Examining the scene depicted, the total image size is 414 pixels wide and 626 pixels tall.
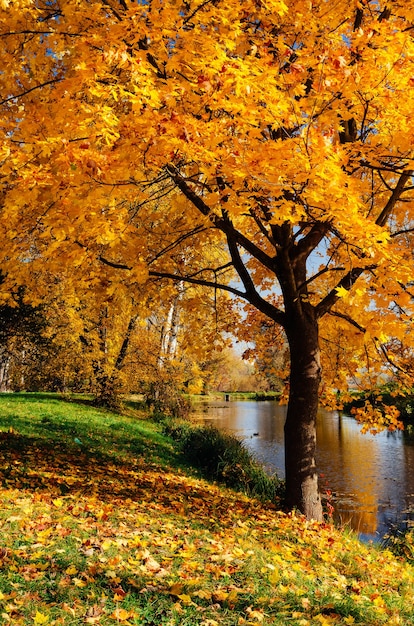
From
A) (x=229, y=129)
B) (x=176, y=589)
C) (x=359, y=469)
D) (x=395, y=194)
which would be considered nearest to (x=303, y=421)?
(x=395, y=194)

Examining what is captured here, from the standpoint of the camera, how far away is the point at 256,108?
4504 mm

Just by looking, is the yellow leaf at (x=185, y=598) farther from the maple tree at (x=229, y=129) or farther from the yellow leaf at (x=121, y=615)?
the maple tree at (x=229, y=129)

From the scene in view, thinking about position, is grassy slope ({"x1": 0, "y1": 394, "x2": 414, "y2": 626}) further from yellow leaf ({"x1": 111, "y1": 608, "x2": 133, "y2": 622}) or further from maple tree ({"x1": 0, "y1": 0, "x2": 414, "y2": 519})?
maple tree ({"x1": 0, "y1": 0, "x2": 414, "y2": 519})

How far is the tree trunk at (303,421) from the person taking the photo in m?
6.76

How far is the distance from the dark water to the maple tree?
12.8ft

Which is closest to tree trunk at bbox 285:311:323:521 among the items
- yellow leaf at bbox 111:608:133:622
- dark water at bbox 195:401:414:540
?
dark water at bbox 195:401:414:540

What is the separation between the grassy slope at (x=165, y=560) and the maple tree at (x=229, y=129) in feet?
4.95

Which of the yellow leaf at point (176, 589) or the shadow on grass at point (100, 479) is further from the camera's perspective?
the shadow on grass at point (100, 479)

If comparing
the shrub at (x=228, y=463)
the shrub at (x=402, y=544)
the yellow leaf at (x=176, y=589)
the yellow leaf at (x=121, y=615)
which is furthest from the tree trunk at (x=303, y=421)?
the yellow leaf at (x=121, y=615)

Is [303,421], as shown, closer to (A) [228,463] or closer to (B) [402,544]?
(B) [402,544]

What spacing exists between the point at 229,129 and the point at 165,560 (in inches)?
164

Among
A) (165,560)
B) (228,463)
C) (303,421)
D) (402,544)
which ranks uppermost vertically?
(303,421)

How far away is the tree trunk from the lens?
6758 millimetres

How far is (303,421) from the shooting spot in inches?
267
